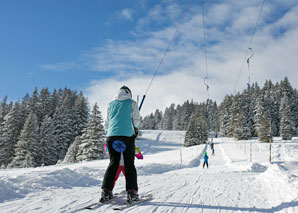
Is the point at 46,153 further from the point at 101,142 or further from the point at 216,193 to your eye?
the point at 216,193

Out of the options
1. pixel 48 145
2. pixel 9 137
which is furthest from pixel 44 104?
pixel 48 145

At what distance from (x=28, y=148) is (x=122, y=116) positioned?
41.3 metres

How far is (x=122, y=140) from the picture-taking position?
3.99m

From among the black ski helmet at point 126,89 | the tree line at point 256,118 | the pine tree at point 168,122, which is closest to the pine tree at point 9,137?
the tree line at point 256,118

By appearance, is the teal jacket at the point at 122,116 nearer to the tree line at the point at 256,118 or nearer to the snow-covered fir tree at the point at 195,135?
the tree line at the point at 256,118

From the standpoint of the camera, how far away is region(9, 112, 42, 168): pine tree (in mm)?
36500

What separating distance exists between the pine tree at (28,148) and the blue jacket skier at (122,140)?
37428 mm

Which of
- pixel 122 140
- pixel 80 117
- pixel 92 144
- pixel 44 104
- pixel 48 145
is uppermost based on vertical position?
pixel 44 104

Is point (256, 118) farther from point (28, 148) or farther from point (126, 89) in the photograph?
point (126, 89)

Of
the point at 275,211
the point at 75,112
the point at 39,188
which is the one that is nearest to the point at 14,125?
the point at 75,112

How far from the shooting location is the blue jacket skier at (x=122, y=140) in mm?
3922

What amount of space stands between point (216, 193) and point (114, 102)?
3.36m

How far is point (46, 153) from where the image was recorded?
44469 millimetres

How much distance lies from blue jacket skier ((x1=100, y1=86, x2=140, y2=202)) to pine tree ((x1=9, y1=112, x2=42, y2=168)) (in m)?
37.4
